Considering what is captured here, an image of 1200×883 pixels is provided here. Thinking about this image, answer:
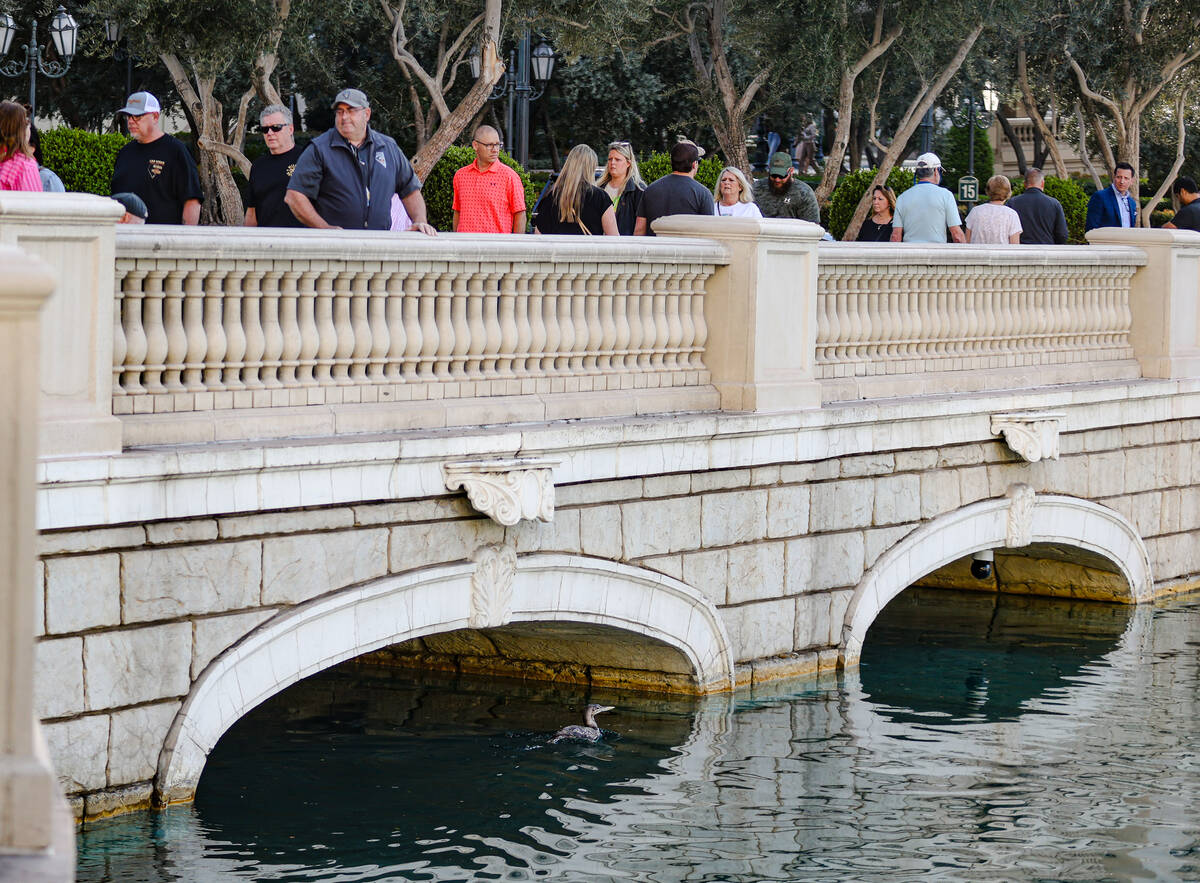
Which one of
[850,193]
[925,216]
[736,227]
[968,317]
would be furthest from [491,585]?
[850,193]

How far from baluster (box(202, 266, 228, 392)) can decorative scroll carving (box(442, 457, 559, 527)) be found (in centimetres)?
114

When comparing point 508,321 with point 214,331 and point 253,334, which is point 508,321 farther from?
point 214,331

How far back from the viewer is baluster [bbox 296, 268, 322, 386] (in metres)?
7.80

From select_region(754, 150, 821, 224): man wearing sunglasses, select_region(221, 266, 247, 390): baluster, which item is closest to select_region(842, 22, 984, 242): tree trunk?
select_region(754, 150, 821, 224): man wearing sunglasses

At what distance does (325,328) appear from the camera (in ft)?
25.9

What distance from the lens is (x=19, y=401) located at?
422cm

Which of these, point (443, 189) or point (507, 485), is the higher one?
point (443, 189)

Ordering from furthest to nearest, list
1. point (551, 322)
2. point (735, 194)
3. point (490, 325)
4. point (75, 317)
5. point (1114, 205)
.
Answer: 1. point (1114, 205)
2. point (735, 194)
3. point (551, 322)
4. point (490, 325)
5. point (75, 317)

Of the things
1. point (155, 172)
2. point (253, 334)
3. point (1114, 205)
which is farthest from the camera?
point (1114, 205)

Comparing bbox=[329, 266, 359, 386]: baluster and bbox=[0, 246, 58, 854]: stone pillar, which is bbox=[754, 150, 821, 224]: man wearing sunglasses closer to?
bbox=[329, 266, 359, 386]: baluster

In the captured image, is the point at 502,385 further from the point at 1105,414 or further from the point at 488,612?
the point at 1105,414

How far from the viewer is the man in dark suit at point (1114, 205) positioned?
1444cm

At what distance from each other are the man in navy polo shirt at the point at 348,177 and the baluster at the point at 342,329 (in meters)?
0.78

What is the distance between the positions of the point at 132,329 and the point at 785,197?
232 inches
